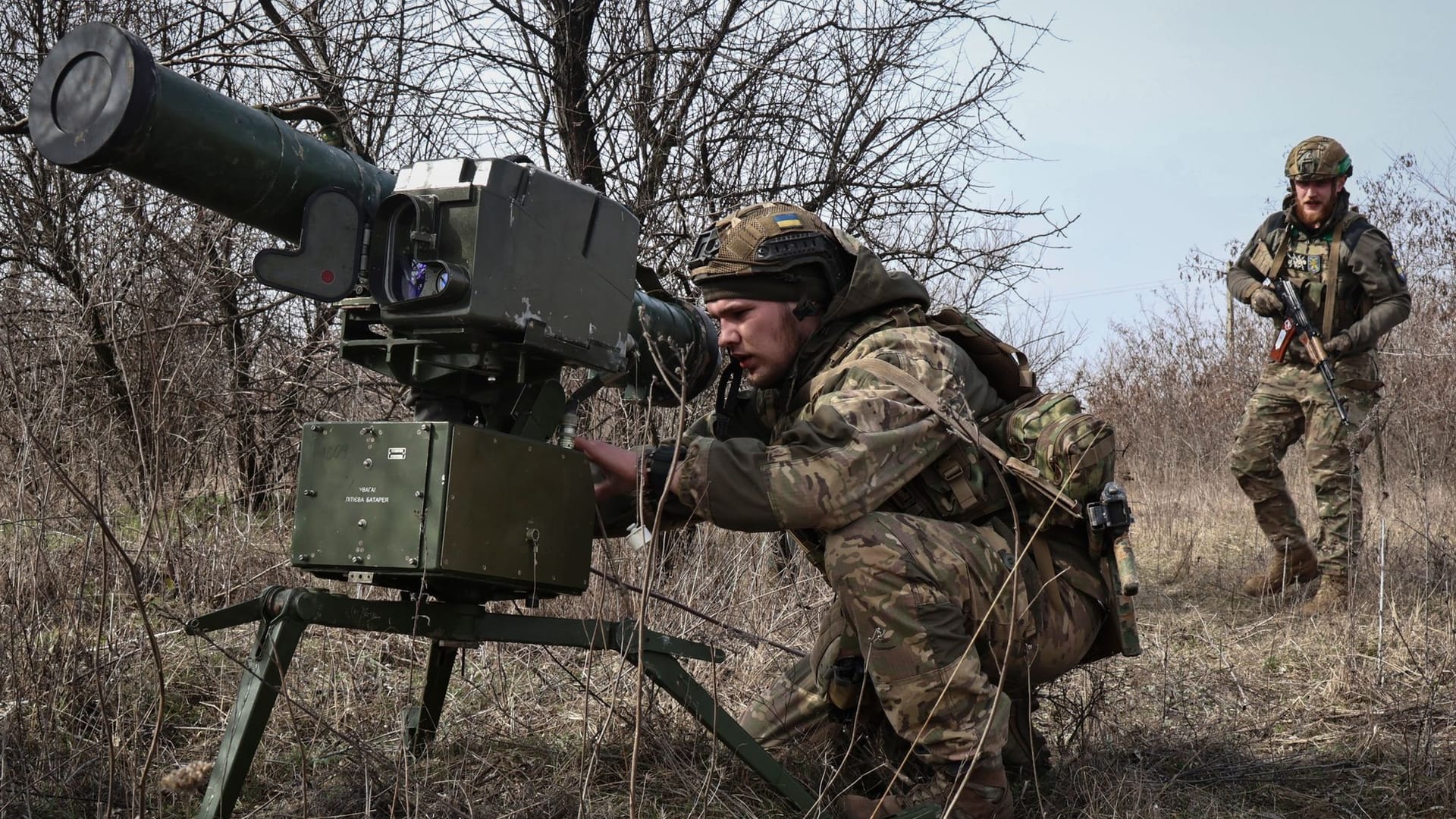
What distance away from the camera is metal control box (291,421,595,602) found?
7.23 ft

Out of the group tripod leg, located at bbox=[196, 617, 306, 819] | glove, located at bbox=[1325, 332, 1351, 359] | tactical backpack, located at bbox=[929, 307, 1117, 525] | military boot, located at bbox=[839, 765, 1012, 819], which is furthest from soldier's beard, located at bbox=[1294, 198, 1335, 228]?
tripod leg, located at bbox=[196, 617, 306, 819]

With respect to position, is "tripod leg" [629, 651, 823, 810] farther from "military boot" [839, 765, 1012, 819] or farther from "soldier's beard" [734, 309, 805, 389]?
"soldier's beard" [734, 309, 805, 389]

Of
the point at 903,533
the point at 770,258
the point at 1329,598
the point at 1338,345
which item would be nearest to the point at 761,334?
the point at 770,258

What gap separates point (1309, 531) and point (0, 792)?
26.7 feet

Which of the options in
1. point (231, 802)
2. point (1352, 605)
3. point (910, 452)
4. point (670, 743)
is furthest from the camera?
point (1352, 605)

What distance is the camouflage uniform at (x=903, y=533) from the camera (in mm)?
2633

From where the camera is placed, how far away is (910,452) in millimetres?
2709

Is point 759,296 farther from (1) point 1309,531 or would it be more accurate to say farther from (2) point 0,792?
(1) point 1309,531

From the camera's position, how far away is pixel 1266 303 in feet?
21.6

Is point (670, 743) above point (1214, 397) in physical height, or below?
below

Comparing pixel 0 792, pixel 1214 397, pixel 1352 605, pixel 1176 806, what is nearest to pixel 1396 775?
pixel 1176 806

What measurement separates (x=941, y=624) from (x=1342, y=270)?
4.81 m

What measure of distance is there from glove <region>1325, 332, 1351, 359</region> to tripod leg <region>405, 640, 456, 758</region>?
5.25m

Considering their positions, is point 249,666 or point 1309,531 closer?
point 249,666
